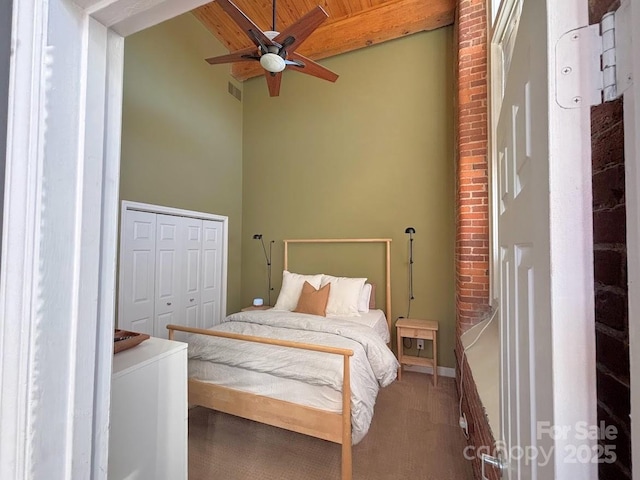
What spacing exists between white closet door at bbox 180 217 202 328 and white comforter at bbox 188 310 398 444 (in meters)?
1.24

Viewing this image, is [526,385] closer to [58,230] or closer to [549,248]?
[549,248]

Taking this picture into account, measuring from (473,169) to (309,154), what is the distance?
2318 mm

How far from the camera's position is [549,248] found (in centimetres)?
43

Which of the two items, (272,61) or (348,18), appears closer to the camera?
(272,61)

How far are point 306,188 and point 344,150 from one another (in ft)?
2.48

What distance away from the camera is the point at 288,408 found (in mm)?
1834

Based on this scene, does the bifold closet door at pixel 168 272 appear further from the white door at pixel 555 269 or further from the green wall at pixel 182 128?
the white door at pixel 555 269

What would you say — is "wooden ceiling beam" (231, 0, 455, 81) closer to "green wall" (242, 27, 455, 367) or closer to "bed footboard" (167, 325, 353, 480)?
"green wall" (242, 27, 455, 367)

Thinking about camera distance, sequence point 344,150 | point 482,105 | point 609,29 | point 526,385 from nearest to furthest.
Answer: point 609,29
point 526,385
point 482,105
point 344,150

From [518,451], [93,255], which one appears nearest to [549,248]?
[518,451]

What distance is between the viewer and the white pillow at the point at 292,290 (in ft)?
11.5

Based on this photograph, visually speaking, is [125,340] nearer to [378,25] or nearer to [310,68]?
[310,68]

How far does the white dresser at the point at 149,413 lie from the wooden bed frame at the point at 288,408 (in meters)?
0.69

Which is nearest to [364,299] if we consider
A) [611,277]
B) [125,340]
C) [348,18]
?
[125,340]
